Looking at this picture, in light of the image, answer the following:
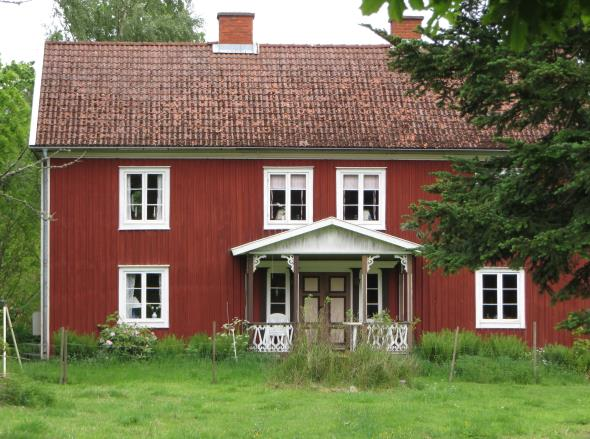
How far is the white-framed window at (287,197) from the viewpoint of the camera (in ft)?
93.0

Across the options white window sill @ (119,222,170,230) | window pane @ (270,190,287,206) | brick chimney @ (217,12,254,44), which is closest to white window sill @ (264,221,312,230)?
window pane @ (270,190,287,206)

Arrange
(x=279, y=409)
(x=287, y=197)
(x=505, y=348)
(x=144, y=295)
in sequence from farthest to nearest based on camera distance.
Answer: (x=287, y=197), (x=144, y=295), (x=505, y=348), (x=279, y=409)

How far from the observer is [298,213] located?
28.6 m

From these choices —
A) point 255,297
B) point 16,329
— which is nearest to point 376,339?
point 255,297

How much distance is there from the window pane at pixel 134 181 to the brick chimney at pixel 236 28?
17.3 ft

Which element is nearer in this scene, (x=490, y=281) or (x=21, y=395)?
(x=21, y=395)

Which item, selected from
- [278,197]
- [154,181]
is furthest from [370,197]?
[154,181]

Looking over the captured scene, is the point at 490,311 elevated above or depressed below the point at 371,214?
below

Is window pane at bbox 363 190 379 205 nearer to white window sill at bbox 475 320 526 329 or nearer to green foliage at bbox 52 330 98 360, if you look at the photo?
white window sill at bbox 475 320 526 329

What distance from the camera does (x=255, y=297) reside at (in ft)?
93.9

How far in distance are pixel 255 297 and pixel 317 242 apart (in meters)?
2.73

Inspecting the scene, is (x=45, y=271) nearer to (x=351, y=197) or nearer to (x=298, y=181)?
(x=298, y=181)

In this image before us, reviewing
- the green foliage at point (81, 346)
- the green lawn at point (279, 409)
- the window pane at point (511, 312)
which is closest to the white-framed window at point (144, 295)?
the green foliage at point (81, 346)

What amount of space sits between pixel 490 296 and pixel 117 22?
20.7 metres
